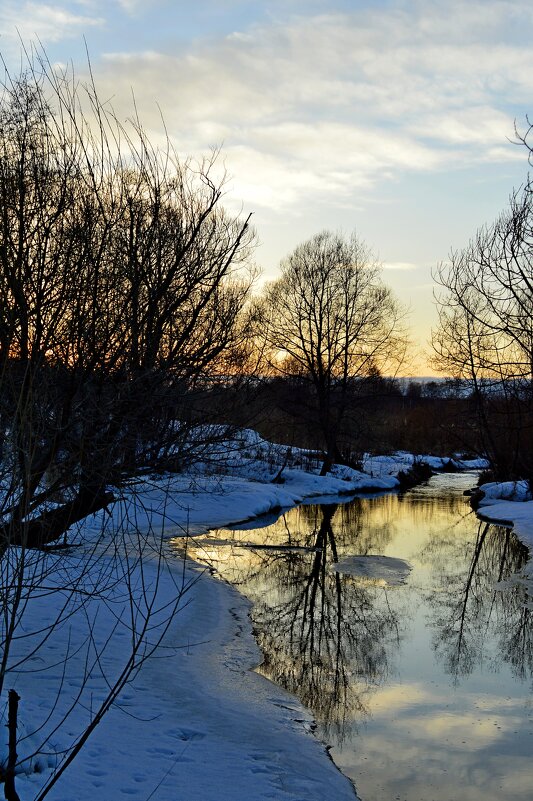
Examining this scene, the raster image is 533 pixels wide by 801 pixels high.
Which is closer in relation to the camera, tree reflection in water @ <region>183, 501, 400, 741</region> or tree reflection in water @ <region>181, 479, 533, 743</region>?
tree reflection in water @ <region>183, 501, 400, 741</region>

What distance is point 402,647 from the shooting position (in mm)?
9430

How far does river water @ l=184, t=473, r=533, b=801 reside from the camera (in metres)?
6.22

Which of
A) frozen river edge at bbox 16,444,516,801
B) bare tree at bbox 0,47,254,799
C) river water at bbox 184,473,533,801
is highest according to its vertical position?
bare tree at bbox 0,47,254,799

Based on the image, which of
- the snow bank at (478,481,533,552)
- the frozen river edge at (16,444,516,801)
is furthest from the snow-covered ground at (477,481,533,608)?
the frozen river edge at (16,444,516,801)

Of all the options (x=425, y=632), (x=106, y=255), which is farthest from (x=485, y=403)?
(x=106, y=255)

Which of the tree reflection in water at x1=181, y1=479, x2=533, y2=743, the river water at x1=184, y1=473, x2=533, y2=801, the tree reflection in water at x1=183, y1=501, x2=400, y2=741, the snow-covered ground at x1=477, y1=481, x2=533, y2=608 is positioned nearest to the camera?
the river water at x1=184, y1=473, x2=533, y2=801

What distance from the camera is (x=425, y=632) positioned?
1007cm

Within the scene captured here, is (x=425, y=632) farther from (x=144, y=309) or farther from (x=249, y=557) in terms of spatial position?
(x=144, y=309)

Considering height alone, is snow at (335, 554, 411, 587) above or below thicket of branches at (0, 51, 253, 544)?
below

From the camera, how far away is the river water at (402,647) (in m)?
6.22

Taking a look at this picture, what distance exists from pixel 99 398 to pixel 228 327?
1.54 m

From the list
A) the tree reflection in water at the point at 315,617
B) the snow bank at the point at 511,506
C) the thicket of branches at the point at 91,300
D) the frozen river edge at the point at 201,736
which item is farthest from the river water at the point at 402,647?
the thicket of branches at the point at 91,300

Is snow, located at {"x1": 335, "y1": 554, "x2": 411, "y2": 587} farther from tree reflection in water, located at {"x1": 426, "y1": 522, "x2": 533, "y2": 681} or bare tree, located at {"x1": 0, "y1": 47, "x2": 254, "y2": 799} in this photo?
bare tree, located at {"x1": 0, "y1": 47, "x2": 254, "y2": 799}

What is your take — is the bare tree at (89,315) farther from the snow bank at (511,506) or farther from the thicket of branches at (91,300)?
the snow bank at (511,506)
